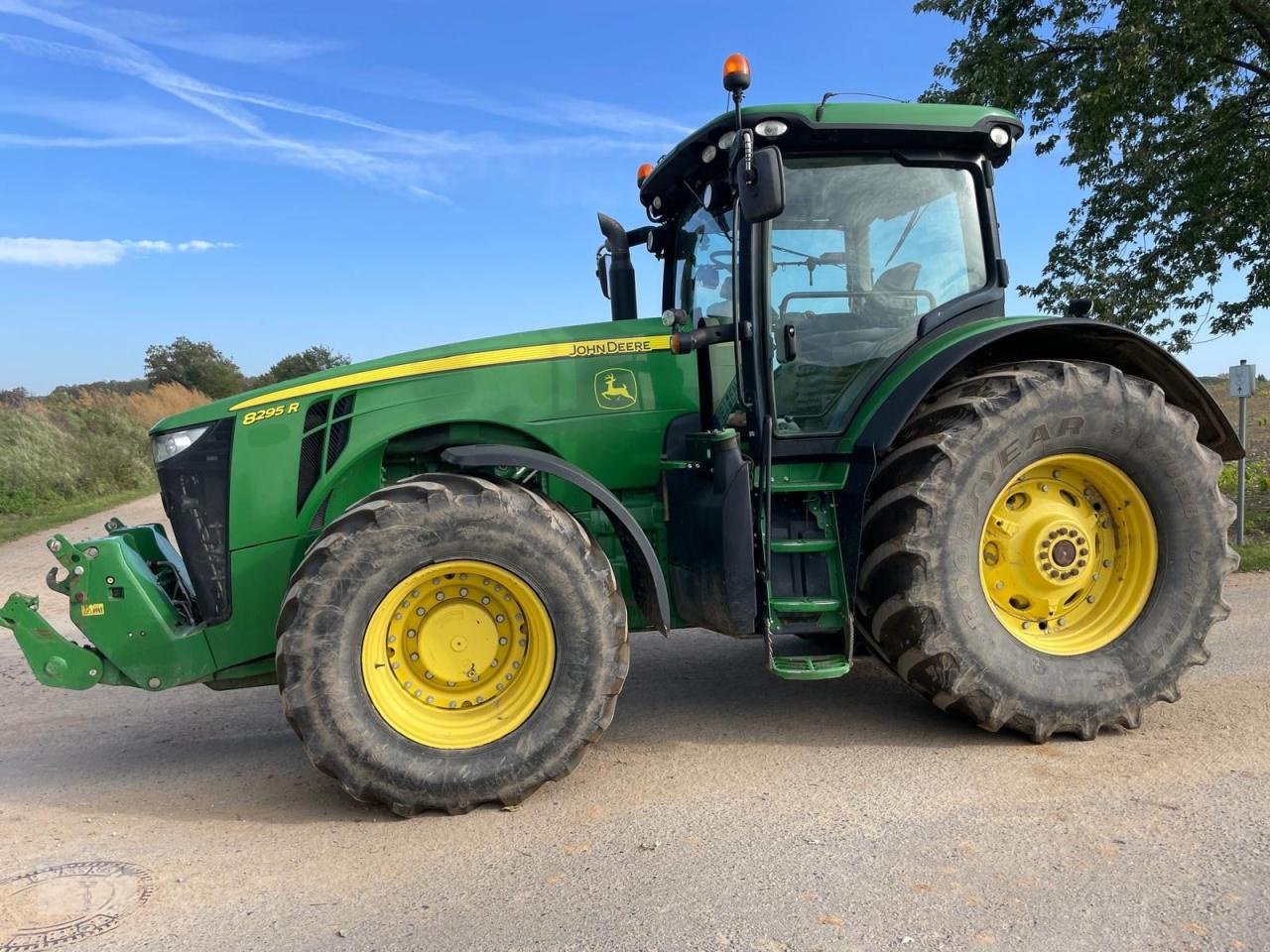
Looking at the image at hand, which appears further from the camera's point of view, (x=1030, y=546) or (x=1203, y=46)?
(x=1203, y=46)

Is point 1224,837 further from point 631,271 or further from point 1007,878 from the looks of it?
point 631,271

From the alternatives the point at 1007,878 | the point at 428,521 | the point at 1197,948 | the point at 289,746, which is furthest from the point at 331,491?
the point at 1197,948

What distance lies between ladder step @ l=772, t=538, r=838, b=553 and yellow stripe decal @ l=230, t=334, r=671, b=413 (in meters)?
1.01

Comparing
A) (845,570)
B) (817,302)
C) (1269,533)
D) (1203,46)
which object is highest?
(1203,46)

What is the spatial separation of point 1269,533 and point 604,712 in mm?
7951

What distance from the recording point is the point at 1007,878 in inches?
104

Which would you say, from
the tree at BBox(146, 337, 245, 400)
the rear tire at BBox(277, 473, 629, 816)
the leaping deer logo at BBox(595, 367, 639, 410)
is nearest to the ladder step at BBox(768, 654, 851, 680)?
the rear tire at BBox(277, 473, 629, 816)

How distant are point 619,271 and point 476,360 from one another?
4.61 feet

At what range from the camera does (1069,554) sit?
3.83 meters

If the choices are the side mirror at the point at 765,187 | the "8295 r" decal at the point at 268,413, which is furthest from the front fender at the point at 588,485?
the side mirror at the point at 765,187

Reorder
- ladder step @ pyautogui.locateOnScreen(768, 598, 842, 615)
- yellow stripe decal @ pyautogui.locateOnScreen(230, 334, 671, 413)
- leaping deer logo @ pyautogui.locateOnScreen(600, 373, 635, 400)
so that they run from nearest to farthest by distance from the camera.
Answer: ladder step @ pyautogui.locateOnScreen(768, 598, 842, 615) → yellow stripe decal @ pyautogui.locateOnScreen(230, 334, 671, 413) → leaping deer logo @ pyautogui.locateOnScreen(600, 373, 635, 400)

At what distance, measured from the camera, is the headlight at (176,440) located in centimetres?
373

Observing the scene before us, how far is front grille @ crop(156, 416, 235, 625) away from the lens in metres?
3.68

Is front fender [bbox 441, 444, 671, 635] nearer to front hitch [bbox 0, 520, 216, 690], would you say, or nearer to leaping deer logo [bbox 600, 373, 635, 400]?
leaping deer logo [bbox 600, 373, 635, 400]
